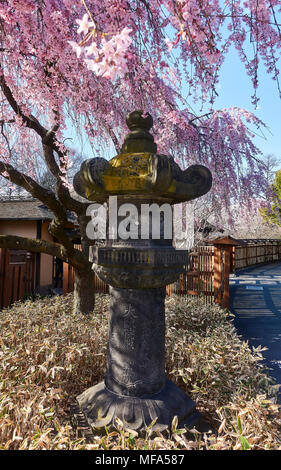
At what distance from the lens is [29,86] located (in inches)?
143

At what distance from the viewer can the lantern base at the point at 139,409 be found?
207 cm

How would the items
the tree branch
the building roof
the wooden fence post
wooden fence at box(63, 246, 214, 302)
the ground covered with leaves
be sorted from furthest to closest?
the building roof, wooden fence at box(63, 246, 214, 302), the wooden fence post, the tree branch, the ground covered with leaves

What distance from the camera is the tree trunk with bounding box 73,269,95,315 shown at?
5.29m

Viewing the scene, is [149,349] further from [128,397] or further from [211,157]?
[211,157]

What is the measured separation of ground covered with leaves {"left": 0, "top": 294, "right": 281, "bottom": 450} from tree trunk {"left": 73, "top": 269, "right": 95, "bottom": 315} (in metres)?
0.55

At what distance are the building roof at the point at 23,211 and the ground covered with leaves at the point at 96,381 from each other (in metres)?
6.99

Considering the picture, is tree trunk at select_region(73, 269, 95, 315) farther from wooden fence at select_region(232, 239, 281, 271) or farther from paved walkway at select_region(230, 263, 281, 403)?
wooden fence at select_region(232, 239, 281, 271)

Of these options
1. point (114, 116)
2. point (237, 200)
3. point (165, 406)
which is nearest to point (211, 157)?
point (237, 200)

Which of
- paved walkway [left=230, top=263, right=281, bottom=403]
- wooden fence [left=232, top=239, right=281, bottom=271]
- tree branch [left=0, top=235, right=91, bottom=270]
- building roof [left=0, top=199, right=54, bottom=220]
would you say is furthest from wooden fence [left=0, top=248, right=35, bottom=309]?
wooden fence [left=232, top=239, right=281, bottom=271]

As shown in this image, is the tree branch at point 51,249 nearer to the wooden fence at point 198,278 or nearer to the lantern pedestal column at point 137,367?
the wooden fence at point 198,278

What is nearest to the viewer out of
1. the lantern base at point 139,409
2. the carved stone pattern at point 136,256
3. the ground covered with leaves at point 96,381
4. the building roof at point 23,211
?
the ground covered with leaves at point 96,381

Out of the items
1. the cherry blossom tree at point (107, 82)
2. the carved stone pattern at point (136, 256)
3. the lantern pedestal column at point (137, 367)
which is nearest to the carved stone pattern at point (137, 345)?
the lantern pedestal column at point (137, 367)

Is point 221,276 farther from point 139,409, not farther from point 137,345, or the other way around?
point 139,409
